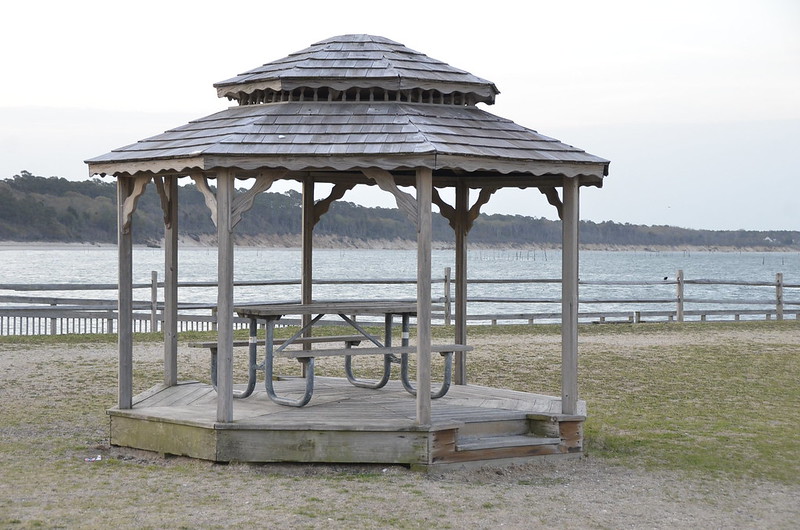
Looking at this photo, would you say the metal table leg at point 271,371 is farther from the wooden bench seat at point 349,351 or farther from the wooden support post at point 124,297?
the wooden support post at point 124,297

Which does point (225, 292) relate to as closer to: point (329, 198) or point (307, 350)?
point (307, 350)

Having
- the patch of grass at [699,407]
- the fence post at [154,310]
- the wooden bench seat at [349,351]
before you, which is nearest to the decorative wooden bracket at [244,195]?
the wooden bench seat at [349,351]

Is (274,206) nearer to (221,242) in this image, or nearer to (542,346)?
(542,346)

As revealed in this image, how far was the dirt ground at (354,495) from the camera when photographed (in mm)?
6324

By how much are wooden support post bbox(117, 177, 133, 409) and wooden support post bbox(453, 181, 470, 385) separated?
306 cm

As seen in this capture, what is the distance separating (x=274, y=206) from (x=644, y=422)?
234 ft

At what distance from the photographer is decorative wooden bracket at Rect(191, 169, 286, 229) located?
757 cm

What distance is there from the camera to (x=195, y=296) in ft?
196

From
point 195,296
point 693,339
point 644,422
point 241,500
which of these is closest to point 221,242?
point 241,500

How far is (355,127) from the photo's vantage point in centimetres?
804

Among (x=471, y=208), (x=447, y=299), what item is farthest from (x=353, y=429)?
(x=447, y=299)

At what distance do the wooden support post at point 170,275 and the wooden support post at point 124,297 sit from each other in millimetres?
567

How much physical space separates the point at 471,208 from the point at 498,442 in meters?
2.82

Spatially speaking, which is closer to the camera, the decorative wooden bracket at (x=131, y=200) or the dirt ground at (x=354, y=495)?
the dirt ground at (x=354, y=495)
